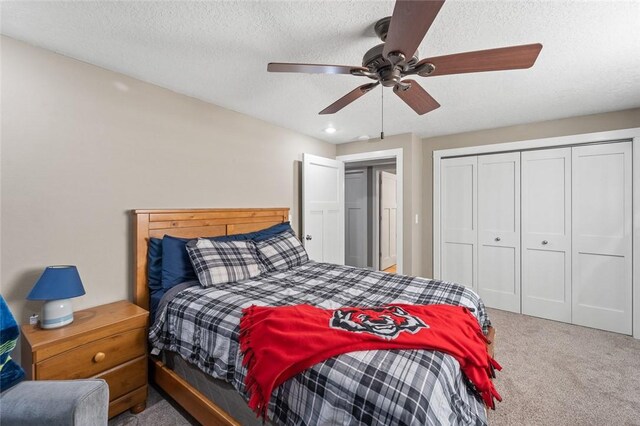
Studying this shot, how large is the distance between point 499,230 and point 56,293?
171 inches

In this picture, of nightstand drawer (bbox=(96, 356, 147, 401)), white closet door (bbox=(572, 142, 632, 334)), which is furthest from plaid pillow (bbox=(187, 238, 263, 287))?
white closet door (bbox=(572, 142, 632, 334))

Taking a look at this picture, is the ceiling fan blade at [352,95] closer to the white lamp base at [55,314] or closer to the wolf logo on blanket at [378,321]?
the wolf logo on blanket at [378,321]

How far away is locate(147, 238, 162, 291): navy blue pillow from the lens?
7.23 feet

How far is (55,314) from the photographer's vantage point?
64.3 inches

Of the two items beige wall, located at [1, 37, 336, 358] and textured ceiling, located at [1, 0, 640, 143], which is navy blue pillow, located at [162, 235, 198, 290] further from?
textured ceiling, located at [1, 0, 640, 143]

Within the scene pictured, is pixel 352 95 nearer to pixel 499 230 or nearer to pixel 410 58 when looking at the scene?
pixel 410 58

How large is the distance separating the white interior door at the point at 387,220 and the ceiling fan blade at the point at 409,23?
14.5 ft

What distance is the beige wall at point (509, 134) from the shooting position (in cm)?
296

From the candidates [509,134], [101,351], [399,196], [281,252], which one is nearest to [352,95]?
[281,252]

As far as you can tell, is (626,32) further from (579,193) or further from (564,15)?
(579,193)

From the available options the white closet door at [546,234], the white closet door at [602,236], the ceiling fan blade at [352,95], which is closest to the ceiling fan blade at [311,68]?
the ceiling fan blade at [352,95]

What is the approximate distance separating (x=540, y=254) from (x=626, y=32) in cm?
249

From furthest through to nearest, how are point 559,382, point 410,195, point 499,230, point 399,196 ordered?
1. point 399,196
2. point 410,195
3. point 499,230
4. point 559,382

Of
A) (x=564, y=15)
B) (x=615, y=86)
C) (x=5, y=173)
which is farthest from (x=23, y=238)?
(x=615, y=86)
